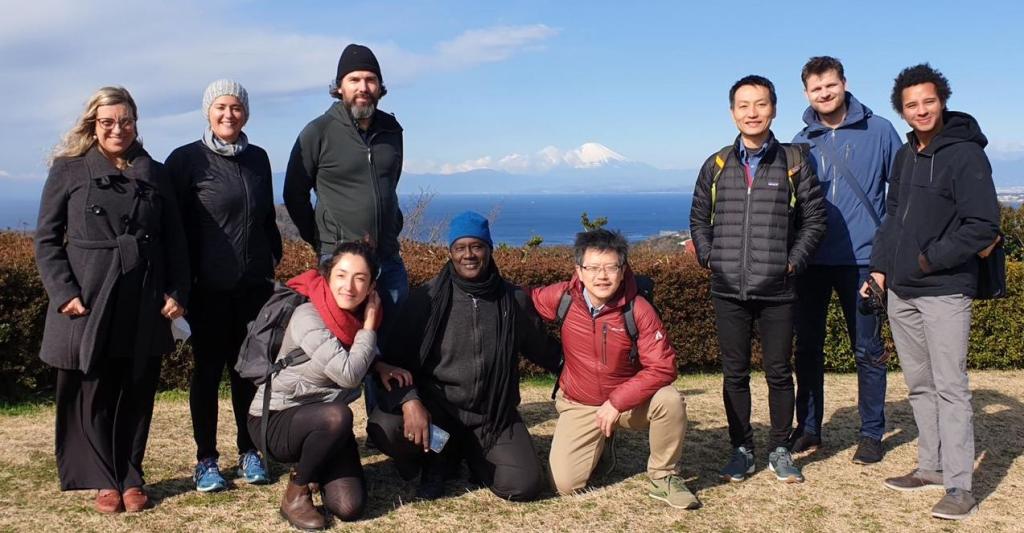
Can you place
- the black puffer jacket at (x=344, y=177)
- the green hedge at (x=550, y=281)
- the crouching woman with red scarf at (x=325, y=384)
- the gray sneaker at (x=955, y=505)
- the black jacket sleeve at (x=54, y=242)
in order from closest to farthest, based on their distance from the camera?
the black jacket sleeve at (x=54, y=242), the crouching woman with red scarf at (x=325, y=384), the gray sneaker at (x=955, y=505), the black puffer jacket at (x=344, y=177), the green hedge at (x=550, y=281)

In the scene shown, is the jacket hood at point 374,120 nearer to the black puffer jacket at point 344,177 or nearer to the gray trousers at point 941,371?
the black puffer jacket at point 344,177

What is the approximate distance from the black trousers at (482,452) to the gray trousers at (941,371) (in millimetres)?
2072

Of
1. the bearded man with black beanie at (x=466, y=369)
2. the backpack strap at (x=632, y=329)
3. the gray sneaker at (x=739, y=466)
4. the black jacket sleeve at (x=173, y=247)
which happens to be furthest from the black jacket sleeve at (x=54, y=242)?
the gray sneaker at (x=739, y=466)

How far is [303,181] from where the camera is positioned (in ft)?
14.8

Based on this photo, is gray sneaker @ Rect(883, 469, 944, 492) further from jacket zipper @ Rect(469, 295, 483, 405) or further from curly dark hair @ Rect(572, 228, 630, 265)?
jacket zipper @ Rect(469, 295, 483, 405)

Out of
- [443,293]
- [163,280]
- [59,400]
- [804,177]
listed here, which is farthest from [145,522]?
[804,177]

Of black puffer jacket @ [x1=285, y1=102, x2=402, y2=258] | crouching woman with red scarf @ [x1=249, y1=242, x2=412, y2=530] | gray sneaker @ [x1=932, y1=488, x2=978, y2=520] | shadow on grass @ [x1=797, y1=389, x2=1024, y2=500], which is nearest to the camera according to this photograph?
crouching woman with red scarf @ [x1=249, y1=242, x2=412, y2=530]

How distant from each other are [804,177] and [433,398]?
2.30 m

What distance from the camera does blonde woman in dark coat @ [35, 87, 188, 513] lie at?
376 cm

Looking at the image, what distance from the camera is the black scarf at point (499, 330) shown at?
14.1 ft

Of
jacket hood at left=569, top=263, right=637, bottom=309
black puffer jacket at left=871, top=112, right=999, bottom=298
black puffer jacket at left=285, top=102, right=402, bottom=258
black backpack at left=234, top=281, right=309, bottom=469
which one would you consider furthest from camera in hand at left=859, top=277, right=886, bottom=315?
black backpack at left=234, top=281, right=309, bottom=469

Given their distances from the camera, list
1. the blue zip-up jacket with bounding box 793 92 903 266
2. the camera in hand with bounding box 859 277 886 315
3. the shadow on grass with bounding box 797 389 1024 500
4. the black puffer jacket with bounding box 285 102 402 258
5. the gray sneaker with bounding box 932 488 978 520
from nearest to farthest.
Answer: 1. the gray sneaker with bounding box 932 488 978 520
2. the black puffer jacket with bounding box 285 102 402 258
3. the camera in hand with bounding box 859 277 886 315
4. the blue zip-up jacket with bounding box 793 92 903 266
5. the shadow on grass with bounding box 797 389 1024 500

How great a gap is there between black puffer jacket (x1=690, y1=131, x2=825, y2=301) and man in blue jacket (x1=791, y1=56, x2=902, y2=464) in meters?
0.43

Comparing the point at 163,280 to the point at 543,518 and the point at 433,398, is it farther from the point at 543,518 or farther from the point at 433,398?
the point at 543,518
